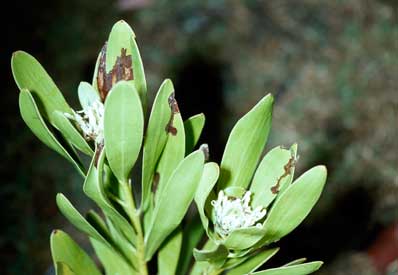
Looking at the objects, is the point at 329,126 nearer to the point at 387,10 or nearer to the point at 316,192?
the point at 387,10

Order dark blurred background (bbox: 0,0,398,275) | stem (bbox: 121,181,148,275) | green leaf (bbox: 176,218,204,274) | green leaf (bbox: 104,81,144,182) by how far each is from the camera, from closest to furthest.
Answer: green leaf (bbox: 104,81,144,182)
stem (bbox: 121,181,148,275)
green leaf (bbox: 176,218,204,274)
dark blurred background (bbox: 0,0,398,275)

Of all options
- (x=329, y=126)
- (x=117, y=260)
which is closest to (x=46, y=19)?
(x=329, y=126)

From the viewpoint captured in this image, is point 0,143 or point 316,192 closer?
point 316,192

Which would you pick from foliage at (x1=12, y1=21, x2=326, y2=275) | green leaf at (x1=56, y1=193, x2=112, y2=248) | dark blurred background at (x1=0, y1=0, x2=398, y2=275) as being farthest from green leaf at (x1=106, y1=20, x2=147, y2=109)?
dark blurred background at (x1=0, y1=0, x2=398, y2=275)

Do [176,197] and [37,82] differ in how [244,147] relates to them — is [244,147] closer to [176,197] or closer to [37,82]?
[176,197]

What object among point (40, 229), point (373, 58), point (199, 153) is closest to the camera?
point (199, 153)

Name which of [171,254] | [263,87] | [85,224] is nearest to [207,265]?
[171,254]

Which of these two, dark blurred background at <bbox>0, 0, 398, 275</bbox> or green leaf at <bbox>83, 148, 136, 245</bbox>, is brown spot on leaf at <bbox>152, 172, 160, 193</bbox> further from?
dark blurred background at <bbox>0, 0, 398, 275</bbox>
